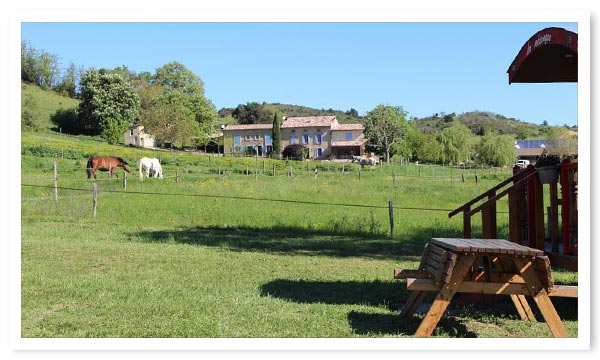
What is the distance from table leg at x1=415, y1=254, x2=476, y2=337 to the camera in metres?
6.55

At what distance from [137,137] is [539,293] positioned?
281ft

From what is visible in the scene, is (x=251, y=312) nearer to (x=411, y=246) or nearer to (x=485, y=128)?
(x=411, y=246)

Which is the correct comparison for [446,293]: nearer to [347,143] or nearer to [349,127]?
[347,143]

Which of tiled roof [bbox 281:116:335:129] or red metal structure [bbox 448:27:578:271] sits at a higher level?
tiled roof [bbox 281:116:335:129]

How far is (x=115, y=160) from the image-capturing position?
37250 mm

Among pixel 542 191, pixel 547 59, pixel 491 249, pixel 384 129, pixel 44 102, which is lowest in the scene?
pixel 491 249

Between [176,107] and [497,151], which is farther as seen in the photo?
[176,107]

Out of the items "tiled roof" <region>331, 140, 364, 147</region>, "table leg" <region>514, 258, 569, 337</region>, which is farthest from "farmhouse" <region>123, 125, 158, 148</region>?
"table leg" <region>514, 258, 569, 337</region>

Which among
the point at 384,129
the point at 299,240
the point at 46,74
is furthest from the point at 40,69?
the point at 299,240

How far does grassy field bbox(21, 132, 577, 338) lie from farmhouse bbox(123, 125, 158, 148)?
61731mm

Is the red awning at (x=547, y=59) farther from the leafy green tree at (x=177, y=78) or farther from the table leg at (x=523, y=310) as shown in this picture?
the leafy green tree at (x=177, y=78)

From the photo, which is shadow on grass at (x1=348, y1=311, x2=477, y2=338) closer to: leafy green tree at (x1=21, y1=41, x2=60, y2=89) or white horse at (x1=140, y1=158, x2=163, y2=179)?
white horse at (x1=140, y1=158, x2=163, y2=179)

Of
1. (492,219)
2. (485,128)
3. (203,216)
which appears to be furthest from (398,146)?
(492,219)

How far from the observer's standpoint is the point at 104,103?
8175 centimetres
